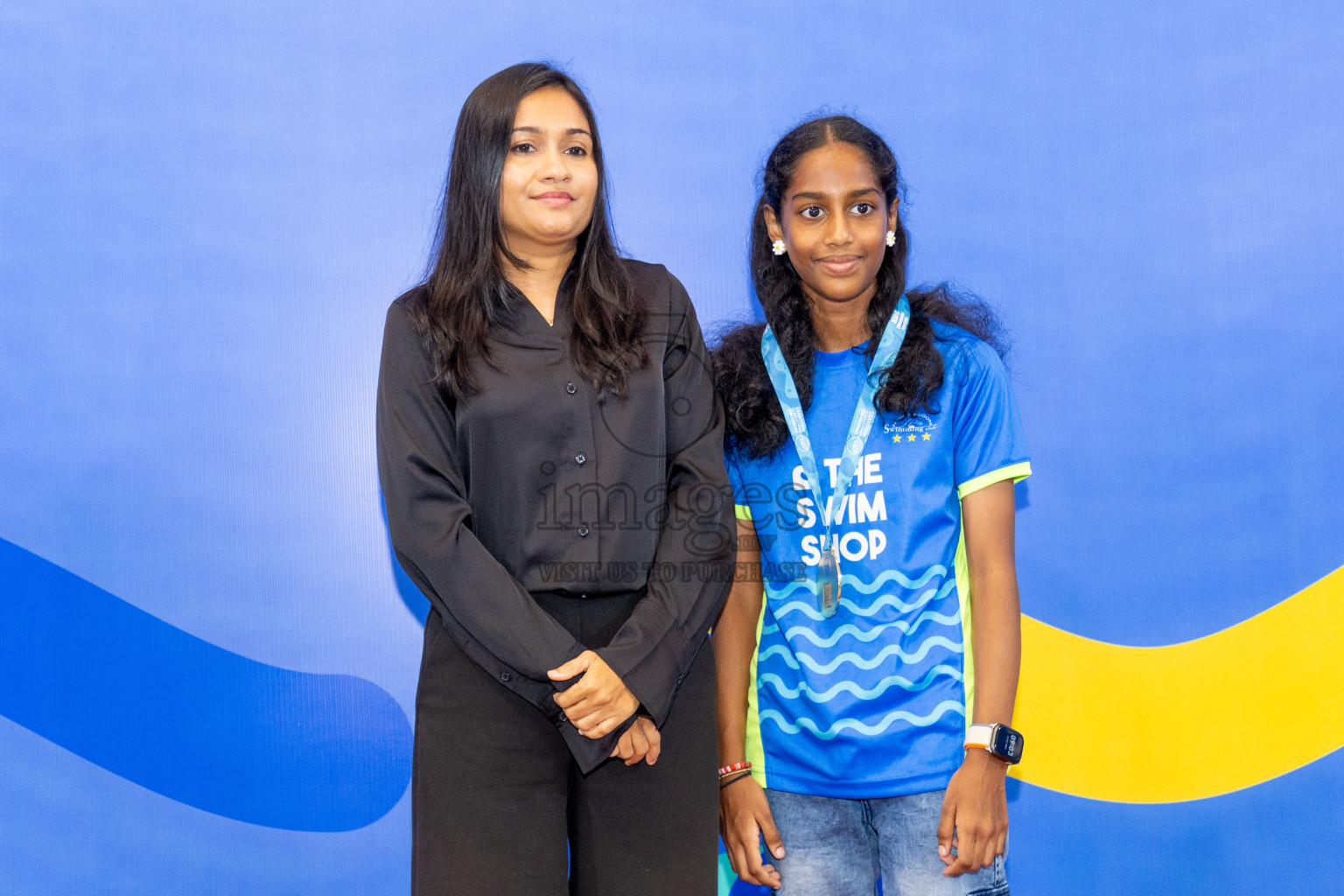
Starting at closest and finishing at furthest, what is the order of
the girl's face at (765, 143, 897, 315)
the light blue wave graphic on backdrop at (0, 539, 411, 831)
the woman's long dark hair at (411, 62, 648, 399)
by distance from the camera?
the woman's long dark hair at (411, 62, 648, 399)
the girl's face at (765, 143, 897, 315)
the light blue wave graphic on backdrop at (0, 539, 411, 831)

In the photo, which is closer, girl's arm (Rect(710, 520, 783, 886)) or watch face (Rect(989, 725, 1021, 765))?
watch face (Rect(989, 725, 1021, 765))

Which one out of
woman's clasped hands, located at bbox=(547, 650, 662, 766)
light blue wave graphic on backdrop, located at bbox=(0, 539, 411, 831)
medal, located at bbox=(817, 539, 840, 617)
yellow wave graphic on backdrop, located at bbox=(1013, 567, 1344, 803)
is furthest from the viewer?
yellow wave graphic on backdrop, located at bbox=(1013, 567, 1344, 803)

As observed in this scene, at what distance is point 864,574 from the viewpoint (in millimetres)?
1864

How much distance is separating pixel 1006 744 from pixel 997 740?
0.02m

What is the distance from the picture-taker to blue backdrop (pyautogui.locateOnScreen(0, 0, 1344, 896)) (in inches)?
98.1

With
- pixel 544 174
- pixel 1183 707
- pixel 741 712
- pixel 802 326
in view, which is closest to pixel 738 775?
pixel 741 712

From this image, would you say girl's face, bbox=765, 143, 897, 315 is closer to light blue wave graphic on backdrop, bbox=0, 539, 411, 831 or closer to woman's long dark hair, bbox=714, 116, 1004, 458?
woman's long dark hair, bbox=714, 116, 1004, 458

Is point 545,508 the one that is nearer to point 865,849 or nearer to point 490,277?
point 490,277

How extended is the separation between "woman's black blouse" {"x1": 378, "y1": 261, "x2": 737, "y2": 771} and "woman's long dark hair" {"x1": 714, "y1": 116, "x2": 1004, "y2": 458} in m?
0.21

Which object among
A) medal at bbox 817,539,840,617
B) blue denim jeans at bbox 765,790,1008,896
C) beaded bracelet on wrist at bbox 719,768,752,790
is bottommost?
blue denim jeans at bbox 765,790,1008,896

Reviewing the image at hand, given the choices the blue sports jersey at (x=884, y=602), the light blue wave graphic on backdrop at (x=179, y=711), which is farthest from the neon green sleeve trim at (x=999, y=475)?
the light blue wave graphic on backdrop at (x=179, y=711)

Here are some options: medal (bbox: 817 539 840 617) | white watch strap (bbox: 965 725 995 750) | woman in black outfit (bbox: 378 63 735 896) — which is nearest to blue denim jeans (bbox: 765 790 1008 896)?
white watch strap (bbox: 965 725 995 750)

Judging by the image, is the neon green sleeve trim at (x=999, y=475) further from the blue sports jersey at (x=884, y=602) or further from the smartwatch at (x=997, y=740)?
the smartwatch at (x=997, y=740)

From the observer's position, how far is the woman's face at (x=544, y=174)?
5.98 ft
